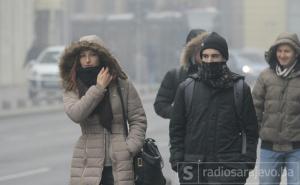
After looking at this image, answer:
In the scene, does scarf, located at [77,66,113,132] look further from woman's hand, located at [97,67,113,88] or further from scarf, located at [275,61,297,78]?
scarf, located at [275,61,297,78]

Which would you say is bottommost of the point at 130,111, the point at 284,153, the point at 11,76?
the point at 11,76

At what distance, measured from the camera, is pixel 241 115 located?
6.83 metres

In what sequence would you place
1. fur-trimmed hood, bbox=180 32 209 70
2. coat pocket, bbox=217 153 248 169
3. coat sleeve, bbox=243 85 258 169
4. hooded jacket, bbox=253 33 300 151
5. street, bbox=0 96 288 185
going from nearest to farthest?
coat pocket, bbox=217 153 248 169 < coat sleeve, bbox=243 85 258 169 < hooded jacket, bbox=253 33 300 151 < fur-trimmed hood, bbox=180 32 209 70 < street, bbox=0 96 288 185

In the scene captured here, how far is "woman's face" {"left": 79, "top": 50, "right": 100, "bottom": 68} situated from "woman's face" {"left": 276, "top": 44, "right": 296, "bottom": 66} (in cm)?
199

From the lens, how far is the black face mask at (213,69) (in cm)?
674

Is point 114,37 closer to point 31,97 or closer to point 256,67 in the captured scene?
point 256,67

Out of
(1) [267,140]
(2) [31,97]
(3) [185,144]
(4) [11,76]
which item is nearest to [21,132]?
(2) [31,97]

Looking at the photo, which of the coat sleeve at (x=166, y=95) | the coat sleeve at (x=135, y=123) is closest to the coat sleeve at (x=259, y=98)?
the coat sleeve at (x=166, y=95)

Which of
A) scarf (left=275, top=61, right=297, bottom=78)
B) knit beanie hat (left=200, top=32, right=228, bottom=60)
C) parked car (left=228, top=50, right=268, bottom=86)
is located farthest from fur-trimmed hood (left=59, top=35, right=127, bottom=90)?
parked car (left=228, top=50, right=268, bottom=86)

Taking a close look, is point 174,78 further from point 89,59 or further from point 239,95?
point 239,95

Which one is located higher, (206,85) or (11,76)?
(206,85)

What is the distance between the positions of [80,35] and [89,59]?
48.2 meters

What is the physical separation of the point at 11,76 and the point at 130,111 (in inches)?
1672

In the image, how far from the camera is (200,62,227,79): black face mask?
6.74 meters
